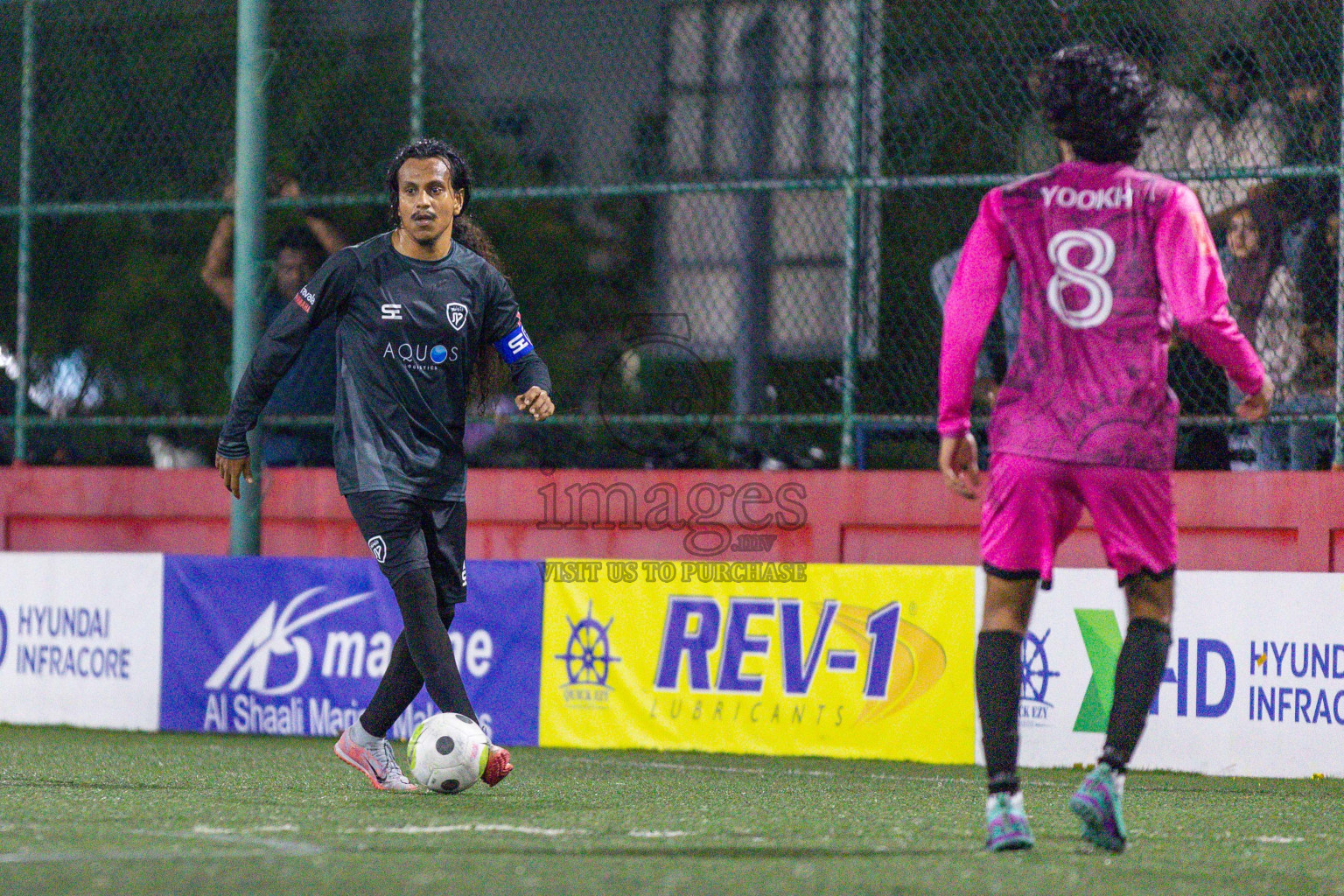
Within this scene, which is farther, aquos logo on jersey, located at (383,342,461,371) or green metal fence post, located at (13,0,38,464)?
green metal fence post, located at (13,0,38,464)

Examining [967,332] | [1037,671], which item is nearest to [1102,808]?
[967,332]

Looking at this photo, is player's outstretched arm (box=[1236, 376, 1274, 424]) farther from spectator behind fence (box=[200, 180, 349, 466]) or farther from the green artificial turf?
spectator behind fence (box=[200, 180, 349, 466])

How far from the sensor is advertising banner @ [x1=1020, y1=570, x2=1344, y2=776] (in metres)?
7.70

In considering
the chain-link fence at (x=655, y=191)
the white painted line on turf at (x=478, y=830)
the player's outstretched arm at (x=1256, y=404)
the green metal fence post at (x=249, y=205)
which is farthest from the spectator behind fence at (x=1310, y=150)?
the white painted line on turf at (x=478, y=830)

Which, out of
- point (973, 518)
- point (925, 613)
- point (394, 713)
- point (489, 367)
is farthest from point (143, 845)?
point (973, 518)

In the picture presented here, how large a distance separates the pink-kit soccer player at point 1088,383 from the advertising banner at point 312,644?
15.5 feet

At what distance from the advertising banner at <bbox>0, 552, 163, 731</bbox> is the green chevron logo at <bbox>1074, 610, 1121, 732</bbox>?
4399 millimetres

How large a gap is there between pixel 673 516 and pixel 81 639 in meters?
2.91

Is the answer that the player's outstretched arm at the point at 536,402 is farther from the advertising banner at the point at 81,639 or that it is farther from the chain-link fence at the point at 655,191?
the advertising banner at the point at 81,639

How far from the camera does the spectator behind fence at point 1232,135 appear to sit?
29.8ft

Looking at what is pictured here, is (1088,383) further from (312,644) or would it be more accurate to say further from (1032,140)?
(312,644)

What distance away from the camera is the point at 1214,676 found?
7887 millimetres

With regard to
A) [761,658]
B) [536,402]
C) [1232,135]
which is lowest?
[761,658]

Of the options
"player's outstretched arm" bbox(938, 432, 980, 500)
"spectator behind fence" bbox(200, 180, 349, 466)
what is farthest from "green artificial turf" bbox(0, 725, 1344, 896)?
"spectator behind fence" bbox(200, 180, 349, 466)
